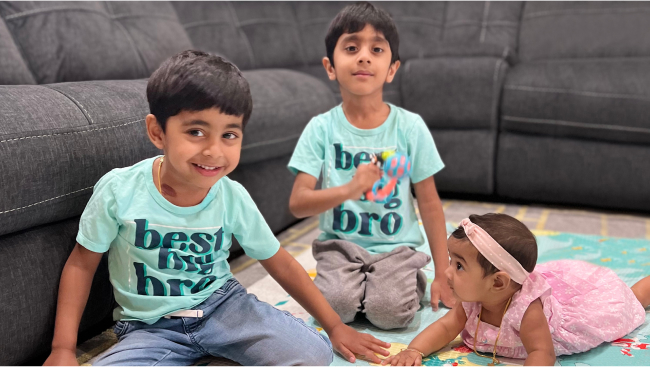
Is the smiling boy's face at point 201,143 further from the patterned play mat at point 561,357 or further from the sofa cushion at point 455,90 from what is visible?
the sofa cushion at point 455,90

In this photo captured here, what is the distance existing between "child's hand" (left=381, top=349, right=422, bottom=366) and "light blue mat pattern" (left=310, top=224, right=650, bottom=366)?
3 centimetres

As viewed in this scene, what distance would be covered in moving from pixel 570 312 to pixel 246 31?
1.89m

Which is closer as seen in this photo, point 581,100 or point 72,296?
point 72,296

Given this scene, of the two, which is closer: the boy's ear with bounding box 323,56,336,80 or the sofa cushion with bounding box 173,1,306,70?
the boy's ear with bounding box 323,56,336,80

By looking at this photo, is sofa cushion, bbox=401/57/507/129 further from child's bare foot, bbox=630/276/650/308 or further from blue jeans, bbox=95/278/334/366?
blue jeans, bbox=95/278/334/366

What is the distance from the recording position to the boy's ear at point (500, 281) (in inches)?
42.9

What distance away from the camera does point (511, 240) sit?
42.8 inches


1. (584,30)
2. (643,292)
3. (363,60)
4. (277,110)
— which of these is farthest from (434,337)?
(584,30)

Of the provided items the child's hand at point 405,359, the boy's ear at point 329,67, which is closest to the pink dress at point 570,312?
the child's hand at point 405,359

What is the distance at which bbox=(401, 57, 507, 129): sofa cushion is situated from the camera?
7.72 ft

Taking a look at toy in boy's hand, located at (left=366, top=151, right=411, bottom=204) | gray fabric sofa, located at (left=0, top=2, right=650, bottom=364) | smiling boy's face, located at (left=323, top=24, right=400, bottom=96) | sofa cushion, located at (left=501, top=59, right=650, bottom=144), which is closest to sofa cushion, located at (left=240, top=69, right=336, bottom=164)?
gray fabric sofa, located at (left=0, top=2, right=650, bottom=364)

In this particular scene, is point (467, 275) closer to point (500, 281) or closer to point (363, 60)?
point (500, 281)

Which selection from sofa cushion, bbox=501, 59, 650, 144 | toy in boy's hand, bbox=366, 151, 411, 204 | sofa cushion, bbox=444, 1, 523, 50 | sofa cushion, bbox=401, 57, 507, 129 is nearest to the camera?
toy in boy's hand, bbox=366, 151, 411, 204

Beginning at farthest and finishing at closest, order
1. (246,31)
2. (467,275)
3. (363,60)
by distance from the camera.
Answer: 1. (246,31)
2. (363,60)
3. (467,275)
